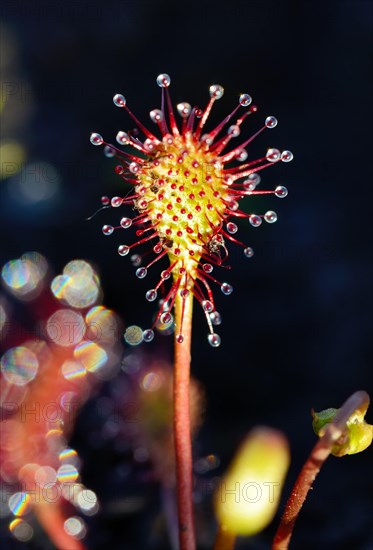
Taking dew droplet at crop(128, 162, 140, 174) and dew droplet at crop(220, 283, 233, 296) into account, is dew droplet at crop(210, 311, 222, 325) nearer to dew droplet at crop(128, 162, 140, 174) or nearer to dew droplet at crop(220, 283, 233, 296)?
dew droplet at crop(220, 283, 233, 296)

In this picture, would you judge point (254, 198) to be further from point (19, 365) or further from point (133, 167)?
point (133, 167)

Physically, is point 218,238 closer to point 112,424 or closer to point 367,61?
point 112,424

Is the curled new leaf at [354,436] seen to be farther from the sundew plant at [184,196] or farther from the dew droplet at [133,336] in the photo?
the dew droplet at [133,336]

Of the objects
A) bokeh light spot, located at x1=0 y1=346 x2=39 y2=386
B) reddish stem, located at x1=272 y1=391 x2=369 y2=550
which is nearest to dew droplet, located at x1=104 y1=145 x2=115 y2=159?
reddish stem, located at x1=272 y1=391 x2=369 y2=550

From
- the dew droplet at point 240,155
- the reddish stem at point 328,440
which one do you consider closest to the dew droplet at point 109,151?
the dew droplet at point 240,155

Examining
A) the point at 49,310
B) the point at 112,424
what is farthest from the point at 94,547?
the point at 49,310

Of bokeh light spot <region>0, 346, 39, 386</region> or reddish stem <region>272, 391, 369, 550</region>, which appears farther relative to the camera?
bokeh light spot <region>0, 346, 39, 386</region>
